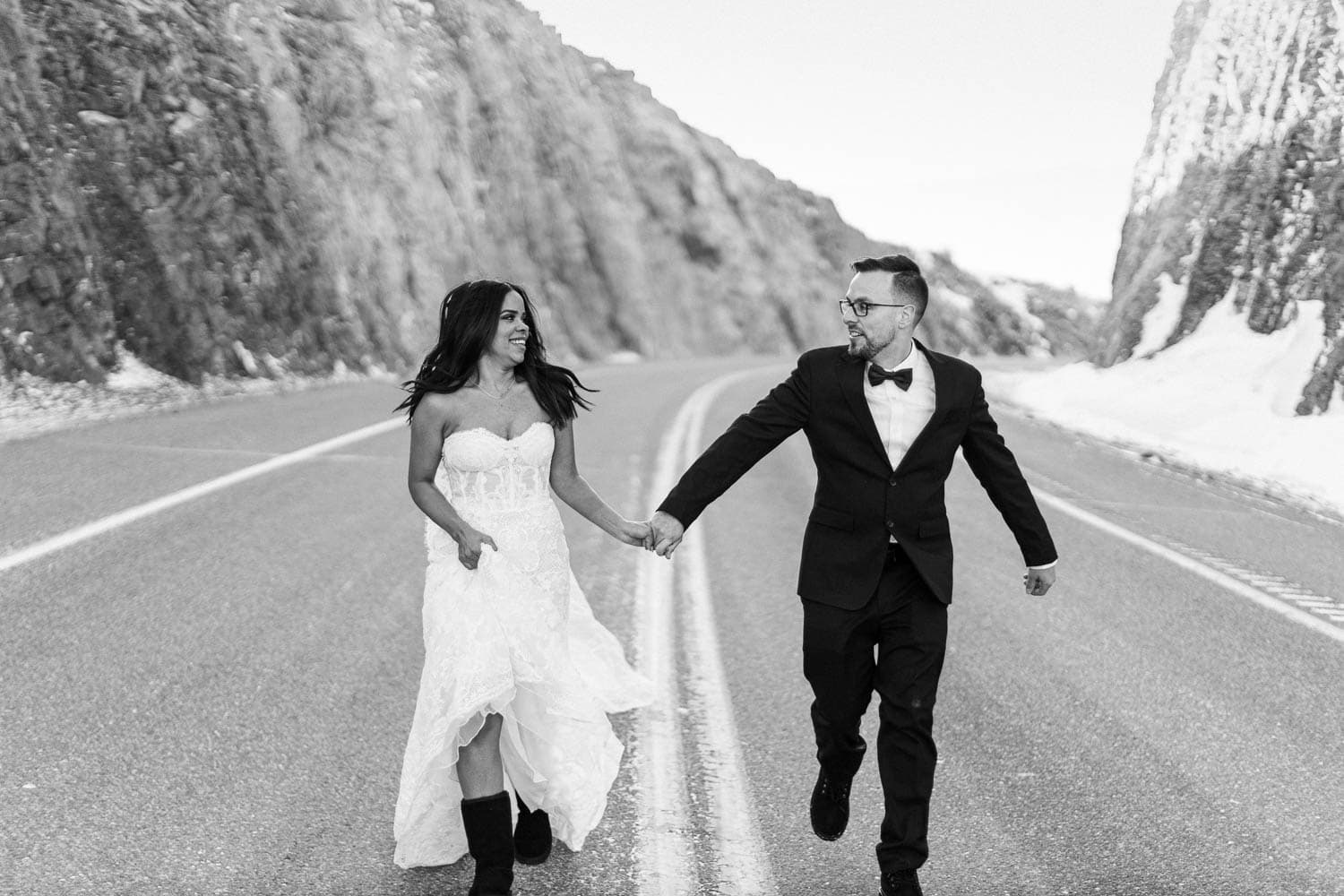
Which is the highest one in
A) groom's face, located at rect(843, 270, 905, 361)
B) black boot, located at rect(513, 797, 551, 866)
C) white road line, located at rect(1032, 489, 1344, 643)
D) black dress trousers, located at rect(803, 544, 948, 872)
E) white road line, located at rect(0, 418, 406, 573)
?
groom's face, located at rect(843, 270, 905, 361)

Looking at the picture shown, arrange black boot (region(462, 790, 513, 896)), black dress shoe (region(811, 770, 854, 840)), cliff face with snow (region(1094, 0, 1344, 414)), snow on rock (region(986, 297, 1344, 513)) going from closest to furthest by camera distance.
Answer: black boot (region(462, 790, 513, 896)) < black dress shoe (region(811, 770, 854, 840)) < snow on rock (region(986, 297, 1344, 513)) < cliff face with snow (region(1094, 0, 1344, 414))

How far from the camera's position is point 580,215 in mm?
47156

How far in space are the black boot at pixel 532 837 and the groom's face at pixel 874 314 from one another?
72.8 inches

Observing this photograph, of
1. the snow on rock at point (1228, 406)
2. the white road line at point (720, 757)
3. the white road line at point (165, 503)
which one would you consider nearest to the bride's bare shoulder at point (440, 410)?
the white road line at point (720, 757)

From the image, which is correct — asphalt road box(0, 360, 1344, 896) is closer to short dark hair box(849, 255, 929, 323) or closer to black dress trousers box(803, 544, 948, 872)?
black dress trousers box(803, 544, 948, 872)

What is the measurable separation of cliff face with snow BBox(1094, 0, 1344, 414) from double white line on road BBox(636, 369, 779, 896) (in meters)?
12.1

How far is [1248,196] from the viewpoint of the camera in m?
22.4

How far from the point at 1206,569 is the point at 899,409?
18.6ft

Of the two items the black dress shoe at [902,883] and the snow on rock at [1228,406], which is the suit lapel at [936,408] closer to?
the black dress shoe at [902,883]

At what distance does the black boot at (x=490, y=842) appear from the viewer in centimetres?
377

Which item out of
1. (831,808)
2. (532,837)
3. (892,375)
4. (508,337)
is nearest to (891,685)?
(831,808)

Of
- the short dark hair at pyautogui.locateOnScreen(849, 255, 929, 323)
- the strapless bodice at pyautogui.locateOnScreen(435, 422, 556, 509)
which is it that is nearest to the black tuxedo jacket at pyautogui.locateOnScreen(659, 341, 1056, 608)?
the short dark hair at pyautogui.locateOnScreen(849, 255, 929, 323)

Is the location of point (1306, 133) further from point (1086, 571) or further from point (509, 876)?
point (509, 876)

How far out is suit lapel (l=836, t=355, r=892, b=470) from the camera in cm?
414
